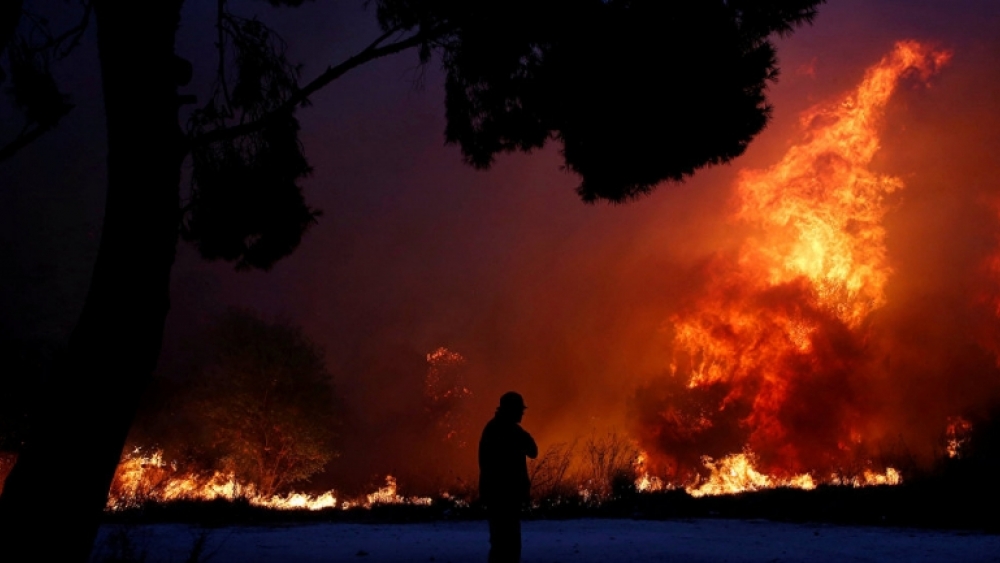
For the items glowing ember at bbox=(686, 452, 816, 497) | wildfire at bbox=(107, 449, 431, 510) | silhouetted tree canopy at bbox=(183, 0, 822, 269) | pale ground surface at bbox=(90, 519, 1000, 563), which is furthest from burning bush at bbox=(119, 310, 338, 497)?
silhouetted tree canopy at bbox=(183, 0, 822, 269)

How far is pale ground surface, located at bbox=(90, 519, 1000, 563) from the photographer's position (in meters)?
7.39

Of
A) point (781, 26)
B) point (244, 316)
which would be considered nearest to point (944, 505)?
point (781, 26)

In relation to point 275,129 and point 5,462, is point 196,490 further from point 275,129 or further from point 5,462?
point 275,129

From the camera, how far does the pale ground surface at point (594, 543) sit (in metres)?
7.39

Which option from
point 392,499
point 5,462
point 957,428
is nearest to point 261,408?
point 5,462

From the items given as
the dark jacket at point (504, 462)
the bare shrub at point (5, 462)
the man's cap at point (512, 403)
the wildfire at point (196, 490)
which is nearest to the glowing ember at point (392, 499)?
the wildfire at point (196, 490)

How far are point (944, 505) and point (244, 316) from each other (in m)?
24.7

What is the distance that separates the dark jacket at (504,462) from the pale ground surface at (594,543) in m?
1.87

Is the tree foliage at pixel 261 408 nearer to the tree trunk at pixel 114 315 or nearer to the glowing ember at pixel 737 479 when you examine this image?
the glowing ember at pixel 737 479

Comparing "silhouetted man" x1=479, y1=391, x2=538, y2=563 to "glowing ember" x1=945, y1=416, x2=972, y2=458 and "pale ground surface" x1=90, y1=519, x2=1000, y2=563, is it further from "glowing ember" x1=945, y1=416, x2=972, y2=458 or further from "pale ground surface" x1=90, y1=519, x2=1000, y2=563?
"glowing ember" x1=945, y1=416, x2=972, y2=458

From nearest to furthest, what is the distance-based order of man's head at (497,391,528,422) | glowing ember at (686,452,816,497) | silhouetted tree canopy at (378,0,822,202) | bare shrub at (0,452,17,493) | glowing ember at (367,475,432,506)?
man's head at (497,391,528,422)
silhouetted tree canopy at (378,0,822,202)
glowing ember at (367,475,432,506)
glowing ember at (686,452,816,497)
bare shrub at (0,452,17,493)

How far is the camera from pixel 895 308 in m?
28.0

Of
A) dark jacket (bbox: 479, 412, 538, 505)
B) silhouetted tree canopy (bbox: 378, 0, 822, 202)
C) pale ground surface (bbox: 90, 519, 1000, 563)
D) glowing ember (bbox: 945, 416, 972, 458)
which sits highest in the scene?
silhouetted tree canopy (bbox: 378, 0, 822, 202)

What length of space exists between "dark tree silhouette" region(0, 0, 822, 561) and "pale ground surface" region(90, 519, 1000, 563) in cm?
301
